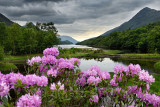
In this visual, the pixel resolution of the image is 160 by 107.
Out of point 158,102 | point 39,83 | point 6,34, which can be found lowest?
point 158,102

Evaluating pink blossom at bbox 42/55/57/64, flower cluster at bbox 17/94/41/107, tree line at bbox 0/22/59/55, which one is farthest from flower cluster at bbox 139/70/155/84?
tree line at bbox 0/22/59/55

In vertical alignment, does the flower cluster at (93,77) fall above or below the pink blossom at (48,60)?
below

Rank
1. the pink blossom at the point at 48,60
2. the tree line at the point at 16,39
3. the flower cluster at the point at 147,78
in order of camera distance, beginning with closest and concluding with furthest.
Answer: the flower cluster at the point at 147,78 < the pink blossom at the point at 48,60 < the tree line at the point at 16,39

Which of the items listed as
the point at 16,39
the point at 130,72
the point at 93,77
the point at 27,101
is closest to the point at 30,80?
the point at 27,101

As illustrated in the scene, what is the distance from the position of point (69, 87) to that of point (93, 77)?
74 cm

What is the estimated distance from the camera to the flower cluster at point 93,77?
324 centimetres

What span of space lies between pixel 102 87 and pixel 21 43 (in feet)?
178

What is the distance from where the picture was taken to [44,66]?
12.6 feet

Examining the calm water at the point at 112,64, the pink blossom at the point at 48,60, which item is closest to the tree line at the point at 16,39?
the calm water at the point at 112,64

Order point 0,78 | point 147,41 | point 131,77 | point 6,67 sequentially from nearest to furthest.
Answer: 1. point 0,78
2. point 131,77
3. point 6,67
4. point 147,41

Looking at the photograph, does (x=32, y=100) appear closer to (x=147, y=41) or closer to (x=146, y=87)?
(x=146, y=87)

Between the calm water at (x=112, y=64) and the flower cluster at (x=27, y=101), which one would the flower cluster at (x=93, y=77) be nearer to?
the flower cluster at (x=27, y=101)

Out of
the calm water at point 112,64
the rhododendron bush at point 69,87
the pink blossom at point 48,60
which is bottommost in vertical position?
the calm water at point 112,64

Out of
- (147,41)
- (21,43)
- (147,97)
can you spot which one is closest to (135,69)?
(147,97)
